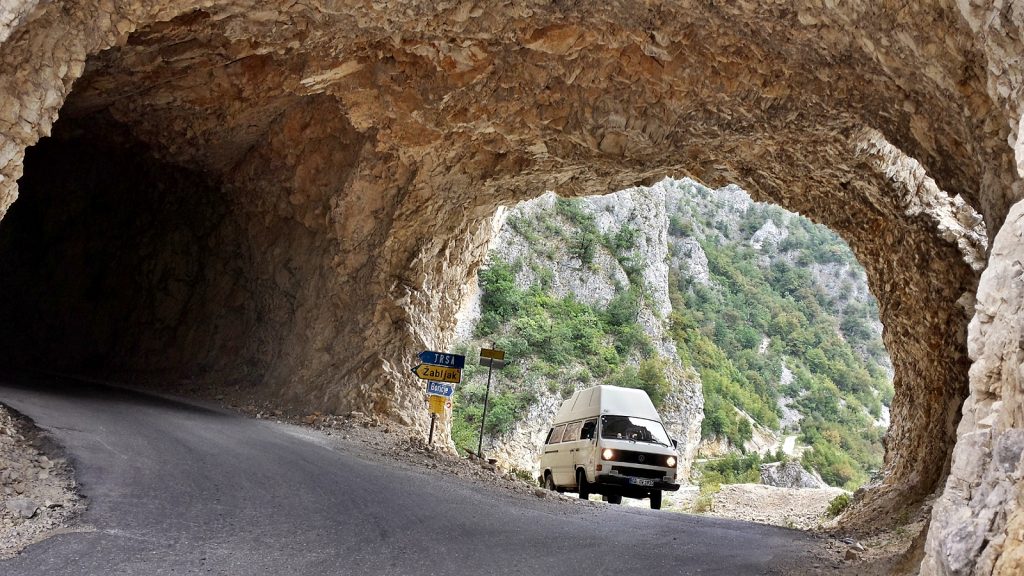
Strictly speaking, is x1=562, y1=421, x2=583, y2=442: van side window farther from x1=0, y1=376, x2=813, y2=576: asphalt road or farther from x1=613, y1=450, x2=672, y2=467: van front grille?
x1=0, y1=376, x2=813, y2=576: asphalt road

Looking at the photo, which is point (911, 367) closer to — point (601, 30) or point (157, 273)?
point (601, 30)

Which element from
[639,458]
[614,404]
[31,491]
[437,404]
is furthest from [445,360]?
[31,491]

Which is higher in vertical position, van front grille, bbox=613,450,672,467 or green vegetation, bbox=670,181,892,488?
green vegetation, bbox=670,181,892,488

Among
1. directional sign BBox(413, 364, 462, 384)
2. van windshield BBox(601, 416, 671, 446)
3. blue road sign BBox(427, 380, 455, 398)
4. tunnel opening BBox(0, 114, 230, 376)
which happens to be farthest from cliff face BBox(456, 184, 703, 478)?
directional sign BBox(413, 364, 462, 384)

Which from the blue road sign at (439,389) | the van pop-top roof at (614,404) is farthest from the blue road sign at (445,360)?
the van pop-top roof at (614,404)

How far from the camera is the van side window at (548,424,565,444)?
55.3 feet

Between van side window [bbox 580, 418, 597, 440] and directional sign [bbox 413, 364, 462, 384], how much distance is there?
317cm

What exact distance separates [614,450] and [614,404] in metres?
1.31

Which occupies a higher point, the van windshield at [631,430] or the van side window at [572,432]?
the van windshield at [631,430]

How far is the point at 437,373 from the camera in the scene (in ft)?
45.3

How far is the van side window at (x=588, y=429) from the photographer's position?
48.9ft

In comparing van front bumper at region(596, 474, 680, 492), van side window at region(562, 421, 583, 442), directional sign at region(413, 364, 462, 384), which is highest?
directional sign at region(413, 364, 462, 384)

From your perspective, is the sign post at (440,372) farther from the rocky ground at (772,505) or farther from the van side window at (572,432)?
the rocky ground at (772,505)

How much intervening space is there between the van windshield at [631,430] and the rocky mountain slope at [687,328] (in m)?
10.4
